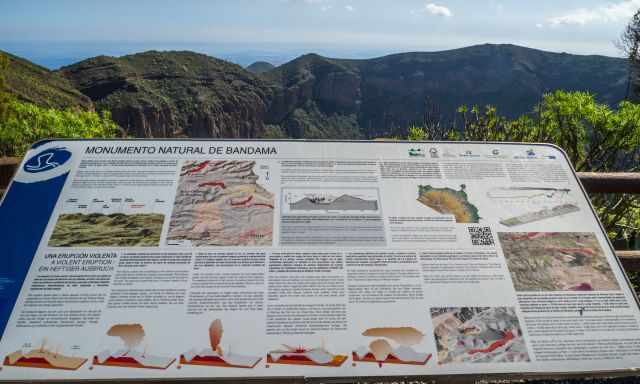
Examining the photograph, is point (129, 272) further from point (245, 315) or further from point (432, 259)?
point (432, 259)

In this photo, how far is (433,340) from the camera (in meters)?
1.95

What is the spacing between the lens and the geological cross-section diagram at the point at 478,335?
6.31ft

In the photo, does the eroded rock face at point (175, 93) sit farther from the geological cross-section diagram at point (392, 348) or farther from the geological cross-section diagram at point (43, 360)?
the geological cross-section diagram at point (392, 348)

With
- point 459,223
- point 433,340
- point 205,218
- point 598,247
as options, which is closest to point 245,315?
point 205,218

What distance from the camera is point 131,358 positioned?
1.85 metres

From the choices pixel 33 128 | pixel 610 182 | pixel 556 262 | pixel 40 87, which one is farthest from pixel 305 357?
pixel 40 87

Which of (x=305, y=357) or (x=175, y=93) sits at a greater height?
(x=305, y=357)

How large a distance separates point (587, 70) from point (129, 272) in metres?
91.3

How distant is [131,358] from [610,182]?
2889 mm

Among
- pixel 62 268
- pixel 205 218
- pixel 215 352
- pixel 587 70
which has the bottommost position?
pixel 587 70

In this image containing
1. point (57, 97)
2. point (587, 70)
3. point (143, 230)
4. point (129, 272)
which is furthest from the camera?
point (587, 70)

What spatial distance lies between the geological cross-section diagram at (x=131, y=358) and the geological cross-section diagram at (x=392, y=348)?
0.81 metres

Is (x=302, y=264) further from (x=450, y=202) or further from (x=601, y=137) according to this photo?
(x=601, y=137)

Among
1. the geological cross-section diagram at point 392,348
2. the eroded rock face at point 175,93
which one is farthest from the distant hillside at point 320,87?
the geological cross-section diagram at point 392,348
